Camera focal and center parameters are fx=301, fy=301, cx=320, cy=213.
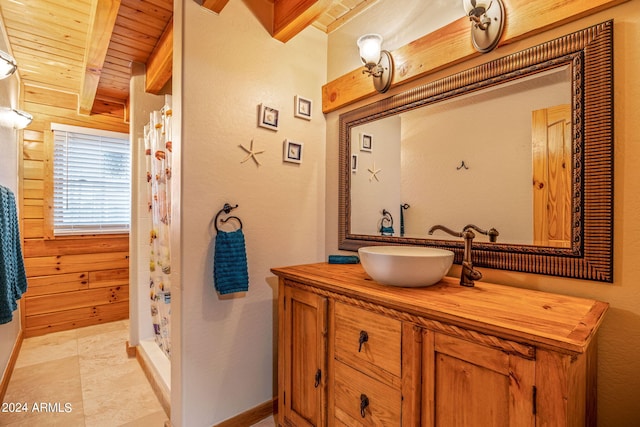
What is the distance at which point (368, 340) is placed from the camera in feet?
3.68

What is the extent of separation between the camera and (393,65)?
1623 mm

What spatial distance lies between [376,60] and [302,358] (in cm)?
156

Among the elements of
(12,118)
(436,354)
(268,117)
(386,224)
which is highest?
(12,118)

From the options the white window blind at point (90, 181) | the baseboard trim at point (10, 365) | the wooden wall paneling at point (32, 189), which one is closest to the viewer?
the baseboard trim at point (10, 365)

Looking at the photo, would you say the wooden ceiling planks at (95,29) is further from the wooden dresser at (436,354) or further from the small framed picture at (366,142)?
the wooden dresser at (436,354)

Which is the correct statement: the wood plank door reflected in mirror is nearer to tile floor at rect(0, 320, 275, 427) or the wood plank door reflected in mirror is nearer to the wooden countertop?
the wooden countertop

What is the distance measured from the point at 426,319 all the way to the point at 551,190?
71 centimetres

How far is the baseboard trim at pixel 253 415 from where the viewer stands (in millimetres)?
1628

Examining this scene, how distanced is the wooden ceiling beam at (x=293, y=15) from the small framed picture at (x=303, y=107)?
36 cm

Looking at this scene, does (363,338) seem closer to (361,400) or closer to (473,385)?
(361,400)

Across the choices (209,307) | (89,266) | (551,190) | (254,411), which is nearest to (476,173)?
(551,190)

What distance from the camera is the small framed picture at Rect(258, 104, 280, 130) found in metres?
1.72

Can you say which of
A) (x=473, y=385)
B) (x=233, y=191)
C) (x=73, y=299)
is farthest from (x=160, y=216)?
(x=473, y=385)

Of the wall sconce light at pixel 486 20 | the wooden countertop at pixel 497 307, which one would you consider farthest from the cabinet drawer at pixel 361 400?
the wall sconce light at pixel 486 20
